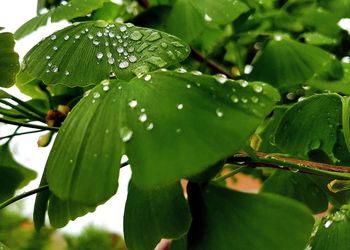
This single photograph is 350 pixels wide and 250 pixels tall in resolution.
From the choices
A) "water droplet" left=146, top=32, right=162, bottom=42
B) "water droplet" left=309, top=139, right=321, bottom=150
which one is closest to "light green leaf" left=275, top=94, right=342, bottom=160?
"water droplet" left=309, top=139, right=321, bottom=150

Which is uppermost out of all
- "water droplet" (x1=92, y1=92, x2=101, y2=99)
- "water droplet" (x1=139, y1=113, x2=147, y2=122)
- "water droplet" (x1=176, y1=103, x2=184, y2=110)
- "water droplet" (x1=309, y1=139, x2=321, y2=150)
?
"water droplet" (x1=176, y1=103, x2=184, y2=110)

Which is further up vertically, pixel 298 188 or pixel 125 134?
pixel 125 134

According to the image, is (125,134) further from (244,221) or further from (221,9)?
(221,9)

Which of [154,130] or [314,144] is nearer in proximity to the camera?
→ [154,130]

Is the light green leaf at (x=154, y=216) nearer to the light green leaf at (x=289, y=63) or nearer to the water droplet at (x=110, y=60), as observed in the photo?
the water droplet at (x=110, y=60)

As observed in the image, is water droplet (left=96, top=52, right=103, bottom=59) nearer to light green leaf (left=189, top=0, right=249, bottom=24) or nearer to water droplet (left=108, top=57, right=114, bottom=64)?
water droplet (left=108, top=57, right=114, bottom=64)

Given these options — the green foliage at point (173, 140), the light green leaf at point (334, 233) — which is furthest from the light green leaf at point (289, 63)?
the light green leaf at point (334, 233)

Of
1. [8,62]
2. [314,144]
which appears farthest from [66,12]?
[314,144]

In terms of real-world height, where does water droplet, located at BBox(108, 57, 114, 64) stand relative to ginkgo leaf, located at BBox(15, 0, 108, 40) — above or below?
above

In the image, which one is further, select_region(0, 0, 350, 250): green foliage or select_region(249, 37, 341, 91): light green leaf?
select_region(249, 37, 341, 91): light green leaf
